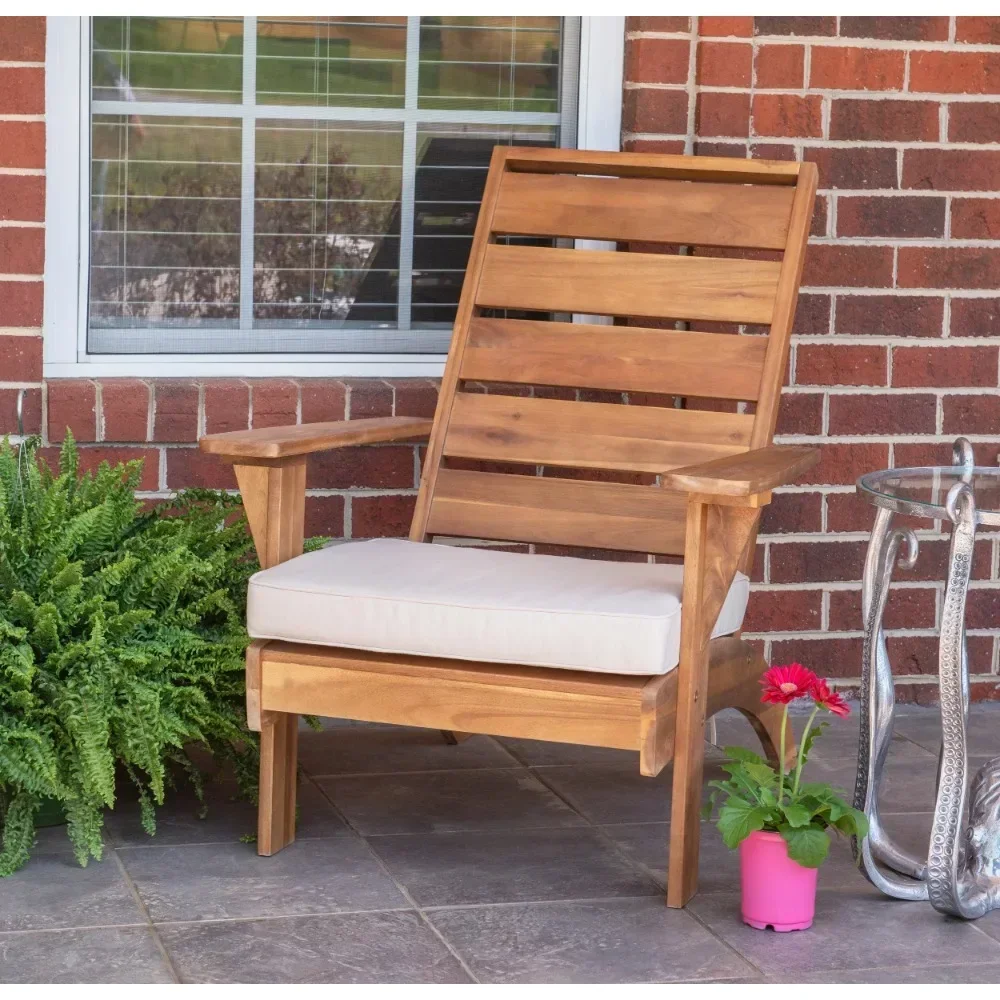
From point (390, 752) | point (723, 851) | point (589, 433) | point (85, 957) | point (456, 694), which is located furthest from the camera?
point (390, 752)

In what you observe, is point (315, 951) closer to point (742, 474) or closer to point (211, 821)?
point (211, 821)

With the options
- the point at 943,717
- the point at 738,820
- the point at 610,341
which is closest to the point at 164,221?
the point at 610,341

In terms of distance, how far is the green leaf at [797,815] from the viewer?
2.16 metres

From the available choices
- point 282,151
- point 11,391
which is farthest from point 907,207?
point 11,391

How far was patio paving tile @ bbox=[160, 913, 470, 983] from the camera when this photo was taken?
202cm

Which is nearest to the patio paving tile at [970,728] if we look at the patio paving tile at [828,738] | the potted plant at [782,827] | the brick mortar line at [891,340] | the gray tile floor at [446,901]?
the patio paving tile at [828,738]

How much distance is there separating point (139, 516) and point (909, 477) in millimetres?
1322

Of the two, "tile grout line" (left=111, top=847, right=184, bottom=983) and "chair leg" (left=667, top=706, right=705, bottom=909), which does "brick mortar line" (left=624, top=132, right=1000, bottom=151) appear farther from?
"tile grout line" (left=111, top=847, right=184, bottom=983)

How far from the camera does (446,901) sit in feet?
7.54

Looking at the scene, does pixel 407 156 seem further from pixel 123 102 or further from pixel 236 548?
pixel 236 548

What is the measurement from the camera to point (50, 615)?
2340 millimetres

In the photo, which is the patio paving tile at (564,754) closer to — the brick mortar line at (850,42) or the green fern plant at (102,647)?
the green fern plant at (102,647)

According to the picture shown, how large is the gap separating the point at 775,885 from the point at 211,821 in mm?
979

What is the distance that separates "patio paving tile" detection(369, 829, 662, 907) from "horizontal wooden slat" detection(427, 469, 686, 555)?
21.4 inches
